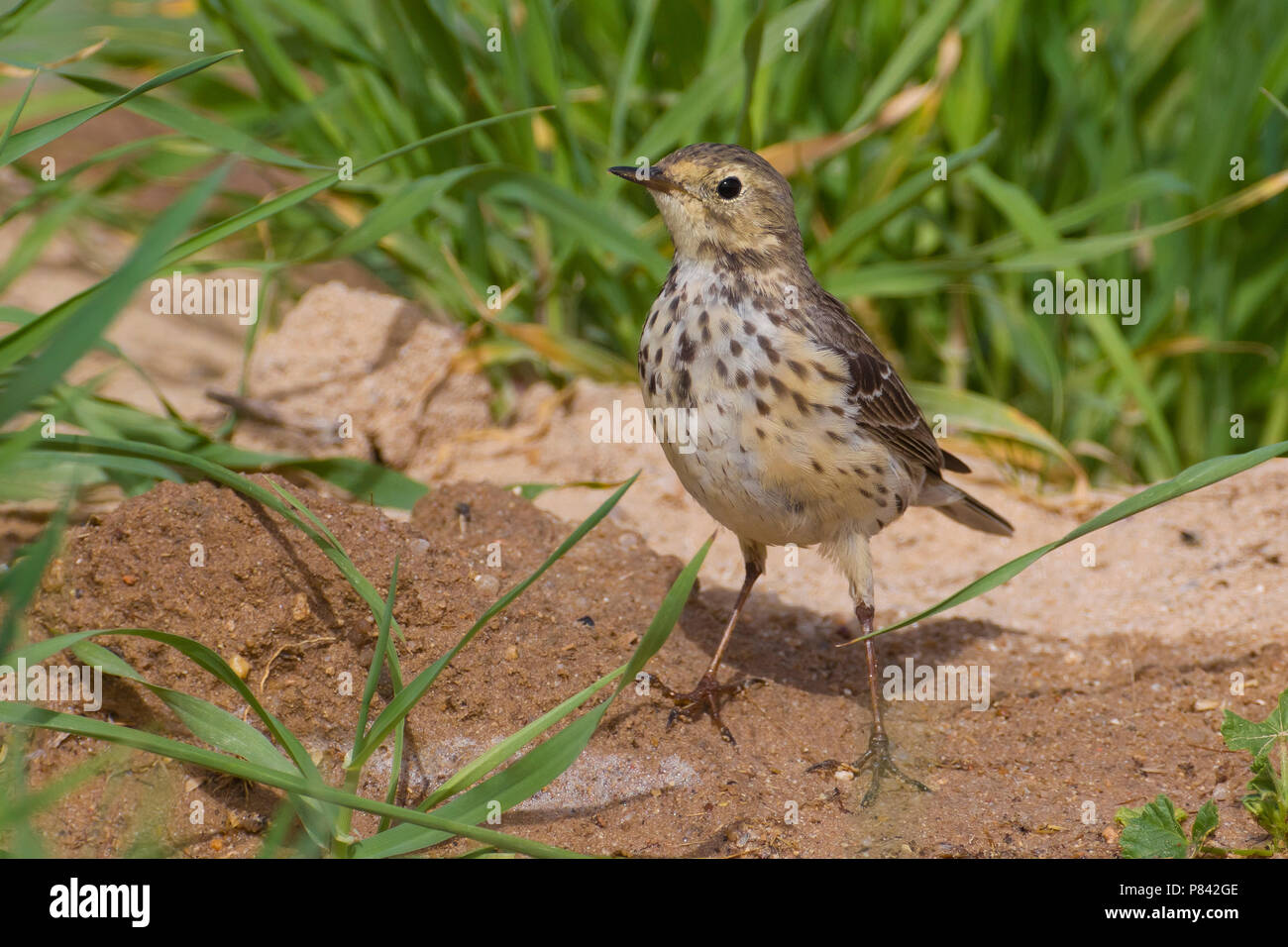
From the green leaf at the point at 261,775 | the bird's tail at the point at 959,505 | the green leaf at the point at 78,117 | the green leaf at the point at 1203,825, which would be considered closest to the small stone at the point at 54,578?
the green leaf at the point at 261,775

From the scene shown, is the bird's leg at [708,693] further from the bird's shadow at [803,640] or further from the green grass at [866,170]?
the green grass at [866,170]

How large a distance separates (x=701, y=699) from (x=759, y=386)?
92cm

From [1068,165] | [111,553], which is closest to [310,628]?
[111,553]

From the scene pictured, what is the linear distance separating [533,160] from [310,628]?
275cm

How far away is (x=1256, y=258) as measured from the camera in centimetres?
566

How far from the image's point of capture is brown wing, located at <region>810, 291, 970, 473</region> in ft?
12.3

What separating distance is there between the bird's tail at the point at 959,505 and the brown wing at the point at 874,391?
6.1 inches

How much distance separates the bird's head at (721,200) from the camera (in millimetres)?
3686

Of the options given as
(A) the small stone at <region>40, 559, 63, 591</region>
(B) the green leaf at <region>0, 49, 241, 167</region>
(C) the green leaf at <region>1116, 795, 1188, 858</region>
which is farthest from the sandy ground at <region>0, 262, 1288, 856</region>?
(B) the green leaf at <region>0, 49, 241, 167</region>

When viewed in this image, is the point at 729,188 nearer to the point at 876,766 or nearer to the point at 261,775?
the point at 876,766

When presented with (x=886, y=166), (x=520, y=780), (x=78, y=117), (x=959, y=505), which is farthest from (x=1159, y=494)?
(x=886, y=166)

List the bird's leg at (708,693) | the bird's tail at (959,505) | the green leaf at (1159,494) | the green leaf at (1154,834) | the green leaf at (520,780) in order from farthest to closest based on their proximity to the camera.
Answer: the bird's tail at (959,505) < the bird's leg at (708,693) < the green leaf at (1154,834) < the green leaf at (1159,494) < the green leaf at (520,780)
